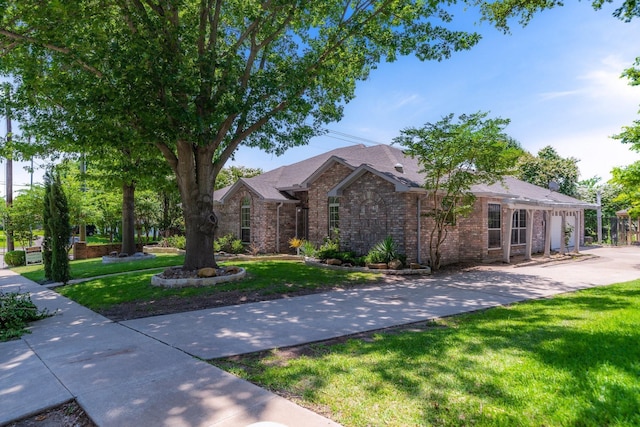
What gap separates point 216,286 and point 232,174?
2897 cm

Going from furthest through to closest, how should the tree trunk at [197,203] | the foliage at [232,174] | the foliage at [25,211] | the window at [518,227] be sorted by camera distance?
the foliage at [232,174], the foliage at [25,211], the window at [518,227], the tree trunk at [197,203]

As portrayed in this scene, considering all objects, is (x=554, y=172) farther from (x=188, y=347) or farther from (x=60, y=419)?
(x=60, y=419)

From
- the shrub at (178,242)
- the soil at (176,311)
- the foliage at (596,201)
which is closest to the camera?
the soil at (176,311)

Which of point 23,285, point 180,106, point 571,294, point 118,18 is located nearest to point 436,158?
point 571,294

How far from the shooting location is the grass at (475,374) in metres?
3.28

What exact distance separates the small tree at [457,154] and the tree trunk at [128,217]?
14.4m

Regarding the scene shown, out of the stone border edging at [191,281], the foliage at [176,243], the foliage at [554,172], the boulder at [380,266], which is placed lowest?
the stone border edging at [191,281]

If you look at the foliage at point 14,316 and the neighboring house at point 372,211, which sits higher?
Answer: the neighboring house at point 372,211

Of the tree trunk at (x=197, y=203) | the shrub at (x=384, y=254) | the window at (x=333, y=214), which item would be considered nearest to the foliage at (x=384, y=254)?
the shrub at (x=384, y=254)

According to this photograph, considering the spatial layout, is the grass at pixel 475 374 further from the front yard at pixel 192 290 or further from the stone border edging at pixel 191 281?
the stone border edging at pixel 191 281

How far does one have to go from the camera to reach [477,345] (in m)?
5.21

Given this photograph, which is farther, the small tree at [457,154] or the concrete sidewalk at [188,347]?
the small tree at [457,154]

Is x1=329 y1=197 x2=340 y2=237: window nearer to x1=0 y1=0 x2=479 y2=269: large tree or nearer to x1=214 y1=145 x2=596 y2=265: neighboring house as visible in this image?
x1=214 y1=145 x2=596 y2=265: neighboring house

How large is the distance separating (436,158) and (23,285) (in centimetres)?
1462
